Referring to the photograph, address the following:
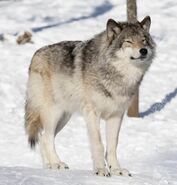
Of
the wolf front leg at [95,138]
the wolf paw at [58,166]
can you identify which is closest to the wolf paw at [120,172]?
the wolf front leg at [95,138]

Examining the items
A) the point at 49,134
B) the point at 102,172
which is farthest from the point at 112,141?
the point at 49,134

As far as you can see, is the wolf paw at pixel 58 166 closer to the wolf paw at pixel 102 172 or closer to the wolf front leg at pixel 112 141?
the wolf front leg at pixel 112 141

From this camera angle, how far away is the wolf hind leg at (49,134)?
693 centimetres

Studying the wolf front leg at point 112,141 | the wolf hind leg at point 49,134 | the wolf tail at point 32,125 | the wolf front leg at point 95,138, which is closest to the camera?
the wolf front leg at point 95,138

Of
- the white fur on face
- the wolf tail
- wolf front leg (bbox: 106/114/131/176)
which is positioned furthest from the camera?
the wolf tail

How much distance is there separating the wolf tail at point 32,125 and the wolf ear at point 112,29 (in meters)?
1.61

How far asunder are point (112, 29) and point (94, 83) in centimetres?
64

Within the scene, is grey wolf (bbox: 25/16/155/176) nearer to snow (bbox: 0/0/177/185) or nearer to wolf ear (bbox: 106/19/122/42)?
wolf ear (bbox: 106/19/122/42)

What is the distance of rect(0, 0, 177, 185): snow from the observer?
608 centimetres

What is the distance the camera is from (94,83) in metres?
6.30

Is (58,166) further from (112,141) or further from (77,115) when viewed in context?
(77,115)

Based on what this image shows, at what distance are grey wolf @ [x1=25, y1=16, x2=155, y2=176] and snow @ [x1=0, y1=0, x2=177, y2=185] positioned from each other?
0.38 metres

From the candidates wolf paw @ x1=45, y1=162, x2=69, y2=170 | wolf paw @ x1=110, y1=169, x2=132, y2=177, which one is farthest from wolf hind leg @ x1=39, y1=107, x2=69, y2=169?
wolf paw @ x1=110, y1=169, x2=132, y2=177

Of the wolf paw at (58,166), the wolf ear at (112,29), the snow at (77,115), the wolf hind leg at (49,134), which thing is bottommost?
the snow at (77,115)
